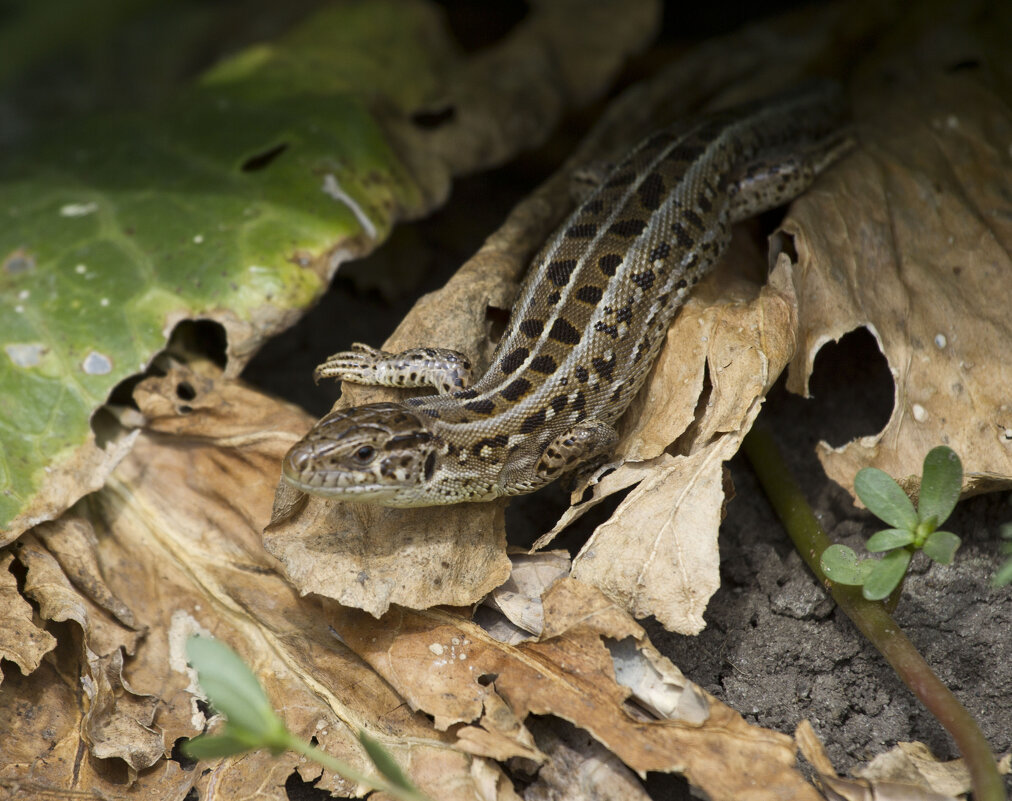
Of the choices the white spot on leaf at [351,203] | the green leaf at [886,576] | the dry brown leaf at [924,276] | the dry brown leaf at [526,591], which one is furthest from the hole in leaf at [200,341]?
the green leaf at [886,576]

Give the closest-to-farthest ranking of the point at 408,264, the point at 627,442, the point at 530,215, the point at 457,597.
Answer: the point at 457,597 < the point at 627,442 < the point at 530,215 < the point at 408,264

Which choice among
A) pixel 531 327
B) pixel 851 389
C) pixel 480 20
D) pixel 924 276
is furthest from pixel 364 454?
pixel 480 20

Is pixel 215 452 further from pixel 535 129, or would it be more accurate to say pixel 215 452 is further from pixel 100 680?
pixel 535 129

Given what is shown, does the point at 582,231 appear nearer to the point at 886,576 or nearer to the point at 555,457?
the point at 555,457

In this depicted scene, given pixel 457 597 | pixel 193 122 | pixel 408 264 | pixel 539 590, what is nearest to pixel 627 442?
pixel 539 590

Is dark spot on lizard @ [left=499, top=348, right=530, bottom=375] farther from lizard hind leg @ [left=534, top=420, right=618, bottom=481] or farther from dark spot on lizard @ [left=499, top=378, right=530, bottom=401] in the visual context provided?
lizard hind leg @ [left=534, top=420, right=618, bottom=481]
